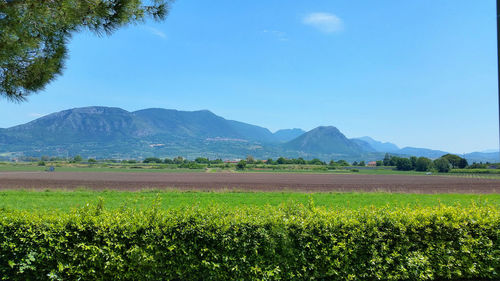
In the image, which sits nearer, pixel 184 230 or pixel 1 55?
pixel 184 230

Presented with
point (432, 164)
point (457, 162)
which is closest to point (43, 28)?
point (432, 164)

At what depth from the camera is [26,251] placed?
16.8 feet

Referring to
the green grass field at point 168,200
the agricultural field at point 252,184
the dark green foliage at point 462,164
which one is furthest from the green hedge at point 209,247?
the dark green foliage at point 462,164

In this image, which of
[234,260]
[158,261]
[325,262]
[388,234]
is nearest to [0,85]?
[158,261]

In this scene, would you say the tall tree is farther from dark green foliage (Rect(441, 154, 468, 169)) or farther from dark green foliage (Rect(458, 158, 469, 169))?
dark green foliage (Rect(458, 158, 469, 169))

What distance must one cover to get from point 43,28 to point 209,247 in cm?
514

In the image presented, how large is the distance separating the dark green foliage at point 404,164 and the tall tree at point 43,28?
146 m

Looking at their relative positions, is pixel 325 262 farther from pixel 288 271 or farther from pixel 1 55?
pixel 1 55

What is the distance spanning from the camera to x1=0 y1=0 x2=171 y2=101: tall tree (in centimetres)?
570

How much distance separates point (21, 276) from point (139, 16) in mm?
5261

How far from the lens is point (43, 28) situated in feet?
19.7

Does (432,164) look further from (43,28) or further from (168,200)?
(43,28)

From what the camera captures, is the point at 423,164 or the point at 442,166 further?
the point at 423,164

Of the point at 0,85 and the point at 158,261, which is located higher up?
the point at 0,85
